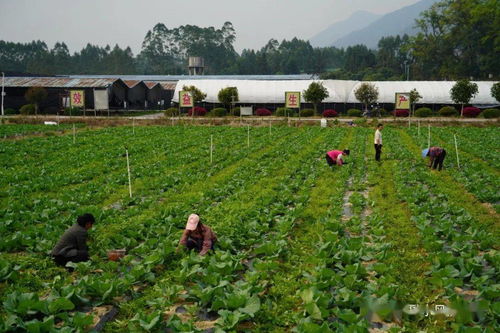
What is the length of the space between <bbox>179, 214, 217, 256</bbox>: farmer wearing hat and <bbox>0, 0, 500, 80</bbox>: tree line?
6343cm

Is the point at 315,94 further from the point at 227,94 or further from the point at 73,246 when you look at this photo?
the point at 73,246

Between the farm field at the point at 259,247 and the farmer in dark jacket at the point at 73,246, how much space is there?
20 cm

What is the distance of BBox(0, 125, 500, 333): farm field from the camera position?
5984 mm

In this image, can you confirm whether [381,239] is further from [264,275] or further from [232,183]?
[232,183]

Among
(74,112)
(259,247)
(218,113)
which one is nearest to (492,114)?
(218,113)

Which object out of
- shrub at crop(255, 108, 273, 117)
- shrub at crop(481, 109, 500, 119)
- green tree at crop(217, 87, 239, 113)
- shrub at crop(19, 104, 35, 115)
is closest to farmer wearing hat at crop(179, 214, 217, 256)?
shrub at crop(255, 108, 273, 117)

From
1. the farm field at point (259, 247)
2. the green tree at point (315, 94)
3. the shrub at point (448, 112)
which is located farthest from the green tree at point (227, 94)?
the farm field at point (259, 247)

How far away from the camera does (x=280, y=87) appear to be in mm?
57406

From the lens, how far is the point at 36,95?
5156cm

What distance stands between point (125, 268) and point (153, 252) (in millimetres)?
706

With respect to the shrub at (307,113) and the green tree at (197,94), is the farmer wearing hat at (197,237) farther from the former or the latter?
the green tree at (197,94)

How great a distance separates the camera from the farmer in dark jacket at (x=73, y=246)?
7836mm

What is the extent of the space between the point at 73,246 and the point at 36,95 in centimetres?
4936

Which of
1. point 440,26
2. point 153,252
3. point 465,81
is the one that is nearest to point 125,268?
point 153,252
